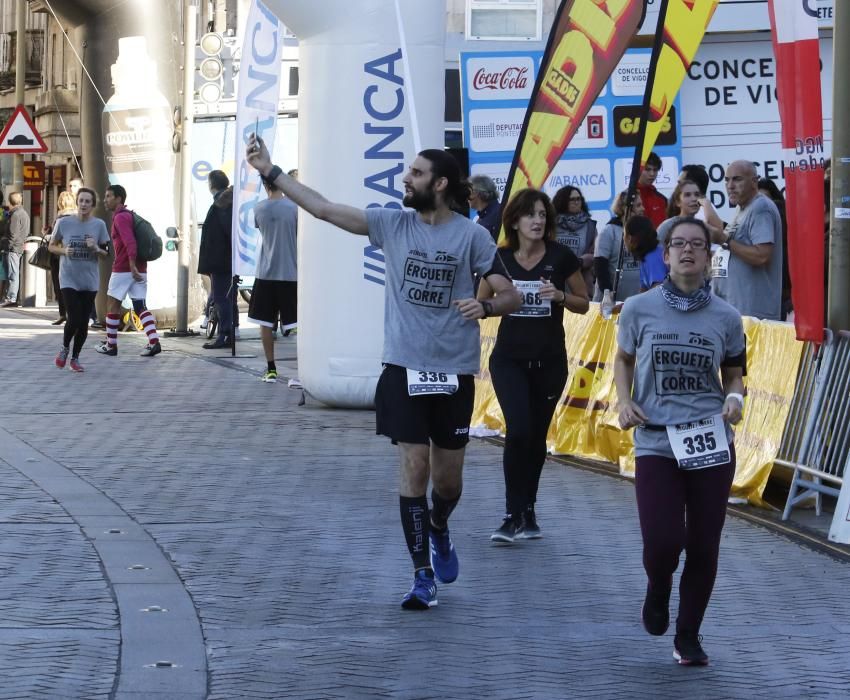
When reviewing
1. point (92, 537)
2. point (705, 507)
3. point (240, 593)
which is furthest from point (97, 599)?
point (705, 507)

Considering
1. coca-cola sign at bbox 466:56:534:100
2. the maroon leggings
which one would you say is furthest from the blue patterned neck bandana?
coca-cola sign at bbox 466:56:534:100

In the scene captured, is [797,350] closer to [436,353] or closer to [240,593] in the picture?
[436,353]

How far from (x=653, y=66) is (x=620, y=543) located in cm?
431

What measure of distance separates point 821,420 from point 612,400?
2062 mm

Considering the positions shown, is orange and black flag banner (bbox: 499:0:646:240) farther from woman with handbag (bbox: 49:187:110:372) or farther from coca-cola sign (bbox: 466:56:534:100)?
coca-cola sign (bbox: 466:56:534:100)

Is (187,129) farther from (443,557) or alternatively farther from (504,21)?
(443,557)

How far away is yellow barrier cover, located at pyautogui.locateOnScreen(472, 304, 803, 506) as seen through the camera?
9648 millimetres

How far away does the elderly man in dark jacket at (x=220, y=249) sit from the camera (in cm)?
1911

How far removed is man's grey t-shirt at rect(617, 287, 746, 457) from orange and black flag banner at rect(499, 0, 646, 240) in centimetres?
588

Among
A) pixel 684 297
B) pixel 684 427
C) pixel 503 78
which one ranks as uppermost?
pixel 503 78

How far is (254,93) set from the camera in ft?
56.0

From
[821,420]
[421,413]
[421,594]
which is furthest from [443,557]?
[821,420]

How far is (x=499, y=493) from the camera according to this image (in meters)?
9.92

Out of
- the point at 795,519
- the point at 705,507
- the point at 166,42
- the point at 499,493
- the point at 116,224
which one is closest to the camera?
the point at 705,507
